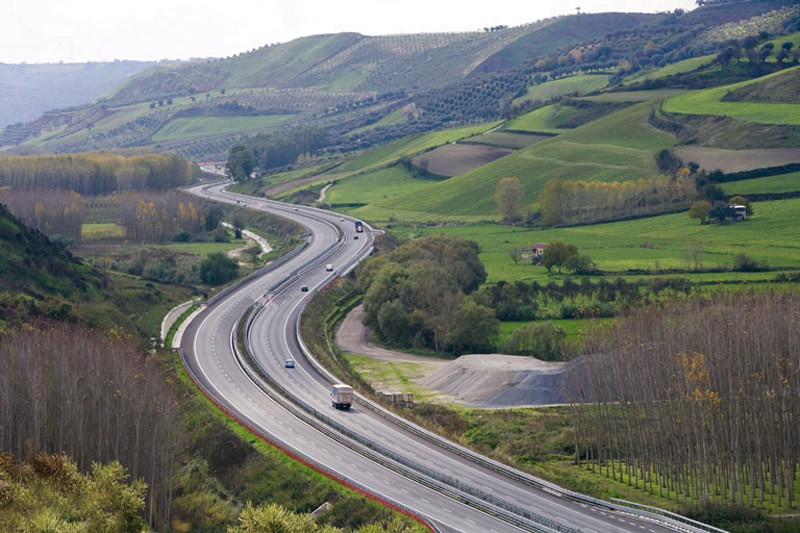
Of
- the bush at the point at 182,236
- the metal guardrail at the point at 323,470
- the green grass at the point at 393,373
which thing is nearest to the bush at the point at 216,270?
the green grass at the point at 393,373

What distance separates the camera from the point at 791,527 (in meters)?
61.5

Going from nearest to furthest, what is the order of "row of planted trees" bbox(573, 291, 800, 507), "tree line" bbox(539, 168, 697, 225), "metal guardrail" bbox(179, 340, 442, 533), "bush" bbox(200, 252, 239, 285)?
1. "metal guardrail" bbox(179, 340, 442, 533)
2. "row of planted trees" bbox(573, 291, 800, 507)
3. "bush" bbox(200, 252, 239, 285)
4. "tree line" bbox(539, 168, 697, 225)

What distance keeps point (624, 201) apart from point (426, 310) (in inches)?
3208

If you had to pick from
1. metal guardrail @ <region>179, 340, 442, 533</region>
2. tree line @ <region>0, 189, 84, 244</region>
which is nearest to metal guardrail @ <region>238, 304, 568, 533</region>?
metal guardrail @ <region>179, 340, 442, 533</region>

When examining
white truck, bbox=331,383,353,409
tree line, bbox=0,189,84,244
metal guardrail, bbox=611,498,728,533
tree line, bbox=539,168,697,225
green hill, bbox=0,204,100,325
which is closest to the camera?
metal guardrail, bbox=611,498,728,533

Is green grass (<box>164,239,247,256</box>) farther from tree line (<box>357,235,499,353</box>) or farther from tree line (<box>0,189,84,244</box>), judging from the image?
tree line (<box>357,235,499,353</box>)

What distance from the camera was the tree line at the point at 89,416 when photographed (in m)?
68.2

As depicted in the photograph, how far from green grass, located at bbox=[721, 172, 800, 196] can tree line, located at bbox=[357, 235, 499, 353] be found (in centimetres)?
6972

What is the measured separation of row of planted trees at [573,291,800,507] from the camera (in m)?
68.5

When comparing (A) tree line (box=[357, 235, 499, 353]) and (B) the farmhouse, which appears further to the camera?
(B) the farmhouse

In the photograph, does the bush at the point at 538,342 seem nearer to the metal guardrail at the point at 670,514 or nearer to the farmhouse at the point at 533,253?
the metal guardrail at the point at 670,514

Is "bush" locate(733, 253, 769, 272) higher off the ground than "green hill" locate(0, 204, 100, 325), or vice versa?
"green hill" locate(0, 204, 100, 325)

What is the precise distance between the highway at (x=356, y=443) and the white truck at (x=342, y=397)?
2.66 ft

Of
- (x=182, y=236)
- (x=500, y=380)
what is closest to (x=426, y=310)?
(x=500, y=380)
